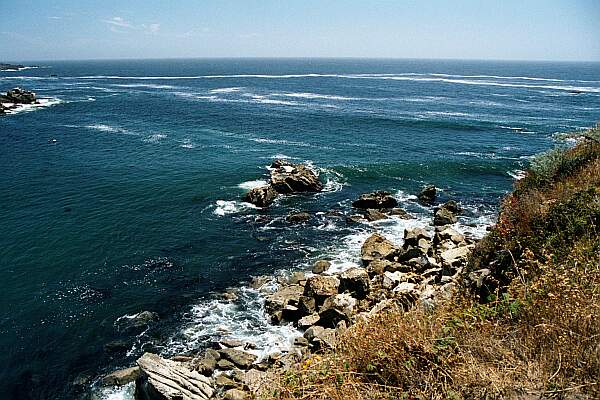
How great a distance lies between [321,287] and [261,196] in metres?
Answer: 15.5

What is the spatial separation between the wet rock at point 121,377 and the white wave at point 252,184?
23651 mm

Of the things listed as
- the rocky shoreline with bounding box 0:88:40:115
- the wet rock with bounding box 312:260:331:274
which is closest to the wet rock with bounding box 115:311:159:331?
the wet rock with bounding box 312:260:331:274

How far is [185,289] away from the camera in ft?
75.6

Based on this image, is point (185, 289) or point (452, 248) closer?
point (185, 289)

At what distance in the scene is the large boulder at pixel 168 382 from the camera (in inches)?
557

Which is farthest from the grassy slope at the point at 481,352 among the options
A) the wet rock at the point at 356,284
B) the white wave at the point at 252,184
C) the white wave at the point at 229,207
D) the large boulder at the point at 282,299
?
the white wave at the point at 252,184

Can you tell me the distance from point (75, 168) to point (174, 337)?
3230cm

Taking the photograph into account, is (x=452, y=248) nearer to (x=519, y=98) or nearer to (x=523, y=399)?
(x=523, y=399)

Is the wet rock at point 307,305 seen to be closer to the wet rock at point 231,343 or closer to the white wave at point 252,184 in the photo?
the wet rock at point 231,343

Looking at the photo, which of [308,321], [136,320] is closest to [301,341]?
[308,321]

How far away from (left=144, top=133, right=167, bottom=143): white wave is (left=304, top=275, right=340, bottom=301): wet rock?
4214 cm

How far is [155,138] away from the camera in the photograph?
2276 inches

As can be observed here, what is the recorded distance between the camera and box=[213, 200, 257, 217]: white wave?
1321 inches

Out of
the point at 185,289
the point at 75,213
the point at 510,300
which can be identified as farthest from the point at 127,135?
the point at 510,300
